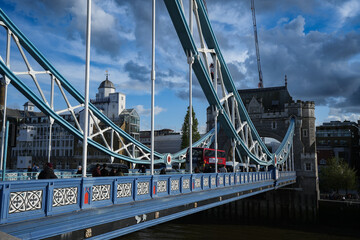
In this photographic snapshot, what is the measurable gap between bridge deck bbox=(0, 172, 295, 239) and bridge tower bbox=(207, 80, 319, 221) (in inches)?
1518

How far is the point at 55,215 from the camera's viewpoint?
7234 mm

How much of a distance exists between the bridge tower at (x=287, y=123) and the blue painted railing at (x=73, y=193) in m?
40.8

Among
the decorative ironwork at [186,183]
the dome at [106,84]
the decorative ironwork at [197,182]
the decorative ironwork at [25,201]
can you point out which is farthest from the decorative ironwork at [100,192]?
the dome at [106,84]

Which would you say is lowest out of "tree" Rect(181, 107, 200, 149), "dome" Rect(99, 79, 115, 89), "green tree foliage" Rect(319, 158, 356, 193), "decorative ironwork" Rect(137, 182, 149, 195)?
"green tree foliage" Rect(319, 158, 356, 193)

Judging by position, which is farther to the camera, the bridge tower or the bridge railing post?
the bridge tower

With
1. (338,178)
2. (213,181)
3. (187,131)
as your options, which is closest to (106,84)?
(187,131)

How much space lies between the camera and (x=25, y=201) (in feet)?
21.5

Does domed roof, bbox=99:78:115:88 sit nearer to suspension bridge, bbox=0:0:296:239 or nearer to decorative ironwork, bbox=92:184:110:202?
suspension bridge, bbox=0:0:296:239

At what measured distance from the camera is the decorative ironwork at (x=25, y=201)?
6.29 meters

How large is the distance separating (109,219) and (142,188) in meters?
2.14

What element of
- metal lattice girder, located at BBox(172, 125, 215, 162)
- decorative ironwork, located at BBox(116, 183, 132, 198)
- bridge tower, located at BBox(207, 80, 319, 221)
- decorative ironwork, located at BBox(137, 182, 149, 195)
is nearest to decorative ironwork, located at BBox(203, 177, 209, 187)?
decorative ironwork, located at BBox(137, 182, 149, 195)

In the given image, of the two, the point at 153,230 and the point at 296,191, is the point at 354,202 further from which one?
the point at 153,230

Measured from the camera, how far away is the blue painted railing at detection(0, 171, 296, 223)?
6.29 meters

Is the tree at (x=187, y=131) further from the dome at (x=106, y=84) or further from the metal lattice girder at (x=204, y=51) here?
the dome at (x=106, y=84)
